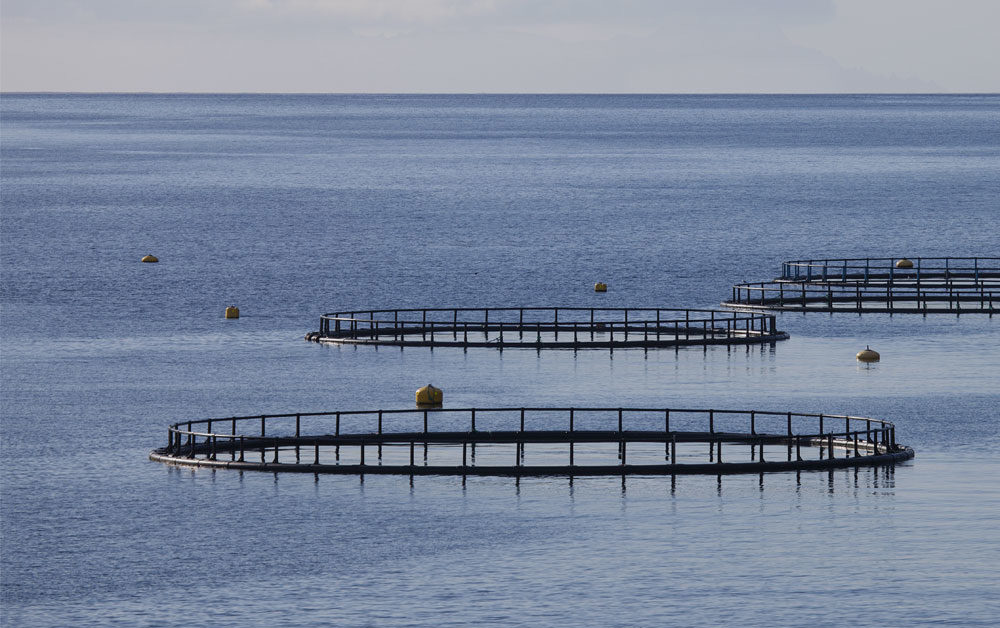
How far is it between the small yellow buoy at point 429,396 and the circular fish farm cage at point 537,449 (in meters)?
1.24

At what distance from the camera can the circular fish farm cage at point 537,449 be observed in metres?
65.2

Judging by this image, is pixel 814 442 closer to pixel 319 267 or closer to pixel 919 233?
pixel 319 267

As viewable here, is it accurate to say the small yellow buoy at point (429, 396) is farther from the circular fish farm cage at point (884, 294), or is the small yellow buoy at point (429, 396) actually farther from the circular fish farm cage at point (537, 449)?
the circular fish farm cage at point (884, 294)

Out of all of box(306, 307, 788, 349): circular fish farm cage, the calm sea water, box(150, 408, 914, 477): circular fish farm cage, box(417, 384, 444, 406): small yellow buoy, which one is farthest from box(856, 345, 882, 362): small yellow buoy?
box(417, 384, 444, 406): small yellow buoy

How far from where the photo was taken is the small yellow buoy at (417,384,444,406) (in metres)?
79.8

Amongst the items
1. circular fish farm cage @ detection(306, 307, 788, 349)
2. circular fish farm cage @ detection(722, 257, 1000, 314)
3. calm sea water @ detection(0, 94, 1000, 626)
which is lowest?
calm sea water @ detection(0, 94, 1000, 626)

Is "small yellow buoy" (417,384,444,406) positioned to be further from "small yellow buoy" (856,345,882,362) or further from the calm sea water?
"small yellow buoy" (856,345,882,362)

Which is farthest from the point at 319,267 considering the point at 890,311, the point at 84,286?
the point at 890,311

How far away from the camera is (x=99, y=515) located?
62.9 m

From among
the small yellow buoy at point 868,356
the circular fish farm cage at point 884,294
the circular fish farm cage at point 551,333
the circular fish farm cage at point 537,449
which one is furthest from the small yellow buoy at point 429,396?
the circular fish farm cage at point 884,294

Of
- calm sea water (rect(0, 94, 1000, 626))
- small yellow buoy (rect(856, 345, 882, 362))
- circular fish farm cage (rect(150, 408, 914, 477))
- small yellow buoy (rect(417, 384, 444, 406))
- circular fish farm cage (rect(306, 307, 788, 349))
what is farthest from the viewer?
circular fish farm cage (rect(306, 307, 788, 349))

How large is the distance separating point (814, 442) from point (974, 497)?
651 centimetres

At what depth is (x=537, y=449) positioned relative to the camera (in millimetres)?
72000

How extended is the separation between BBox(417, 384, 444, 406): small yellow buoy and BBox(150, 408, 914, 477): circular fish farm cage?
4.07 ft
